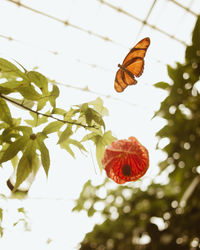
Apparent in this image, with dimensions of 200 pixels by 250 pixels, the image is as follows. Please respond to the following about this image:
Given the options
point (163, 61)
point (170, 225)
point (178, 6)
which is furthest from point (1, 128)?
point (163, 61)

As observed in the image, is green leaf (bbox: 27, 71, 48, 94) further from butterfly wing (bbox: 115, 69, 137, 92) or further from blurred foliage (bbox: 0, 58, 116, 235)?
butterfly wing (bbox: 115, 69, 137, 92)

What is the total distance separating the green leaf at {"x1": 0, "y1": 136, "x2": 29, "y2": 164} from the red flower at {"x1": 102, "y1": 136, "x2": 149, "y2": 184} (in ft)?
0.80

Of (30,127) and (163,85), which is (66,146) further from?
(163,85)

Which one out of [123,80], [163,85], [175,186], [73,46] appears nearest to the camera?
[123,80]

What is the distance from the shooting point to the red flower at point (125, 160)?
617mm

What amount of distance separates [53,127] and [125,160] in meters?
0.25

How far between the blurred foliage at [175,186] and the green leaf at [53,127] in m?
0.34

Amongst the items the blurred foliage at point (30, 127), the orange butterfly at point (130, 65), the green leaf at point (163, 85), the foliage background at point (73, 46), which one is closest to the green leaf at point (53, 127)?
the blurred foliage at point (30, 127)

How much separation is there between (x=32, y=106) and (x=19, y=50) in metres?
3.17

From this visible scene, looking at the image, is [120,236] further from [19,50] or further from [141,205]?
[19,50]

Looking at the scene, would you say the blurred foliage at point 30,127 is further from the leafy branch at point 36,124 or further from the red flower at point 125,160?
the red flower at point 125,160

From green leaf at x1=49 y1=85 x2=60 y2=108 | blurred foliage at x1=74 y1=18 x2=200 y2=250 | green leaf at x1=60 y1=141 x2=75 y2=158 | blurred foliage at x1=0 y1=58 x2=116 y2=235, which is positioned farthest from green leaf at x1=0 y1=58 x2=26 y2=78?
blurred foliage at x1=74 y1=18 x2=200 y2=250

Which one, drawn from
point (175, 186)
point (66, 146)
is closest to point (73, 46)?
point (175, 186)

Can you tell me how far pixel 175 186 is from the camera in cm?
174
